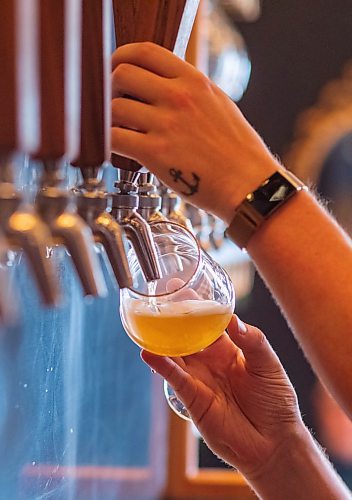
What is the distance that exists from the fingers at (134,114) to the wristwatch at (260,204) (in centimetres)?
12

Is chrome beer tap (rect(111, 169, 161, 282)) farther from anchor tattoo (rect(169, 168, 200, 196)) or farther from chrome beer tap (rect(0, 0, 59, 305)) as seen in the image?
chrome beer tap (rect(0, 0, 59, 305))

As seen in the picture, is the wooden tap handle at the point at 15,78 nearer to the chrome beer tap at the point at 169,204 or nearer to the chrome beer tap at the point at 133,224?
the chrome beer tap at the point at 133,224

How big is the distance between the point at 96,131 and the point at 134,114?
0.23ft

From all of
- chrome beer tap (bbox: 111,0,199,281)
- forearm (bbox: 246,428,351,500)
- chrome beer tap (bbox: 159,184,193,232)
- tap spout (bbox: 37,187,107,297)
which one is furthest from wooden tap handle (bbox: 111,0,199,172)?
forearm (bbox: 246,428,351,500)

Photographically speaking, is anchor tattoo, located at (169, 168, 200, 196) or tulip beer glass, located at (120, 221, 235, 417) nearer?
anchor tattoo, located at (169, 168, 200, 196)

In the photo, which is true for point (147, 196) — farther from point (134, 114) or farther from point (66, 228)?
Result: point (66, 228)

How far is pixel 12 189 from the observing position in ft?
2.08

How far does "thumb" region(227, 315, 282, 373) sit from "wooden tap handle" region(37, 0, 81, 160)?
2.11 feet

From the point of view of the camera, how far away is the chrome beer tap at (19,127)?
0.60 meters

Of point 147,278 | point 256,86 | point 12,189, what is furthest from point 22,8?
point 256,86

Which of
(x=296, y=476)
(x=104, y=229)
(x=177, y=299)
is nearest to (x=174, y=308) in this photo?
(x=177, y=299)

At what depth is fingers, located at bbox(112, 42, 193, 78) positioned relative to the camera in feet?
2.69

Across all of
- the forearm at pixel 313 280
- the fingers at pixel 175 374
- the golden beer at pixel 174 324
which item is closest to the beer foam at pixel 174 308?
the golden beer at pixel 174 324

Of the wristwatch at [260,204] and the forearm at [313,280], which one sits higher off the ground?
the wristwatch at [260,204]
